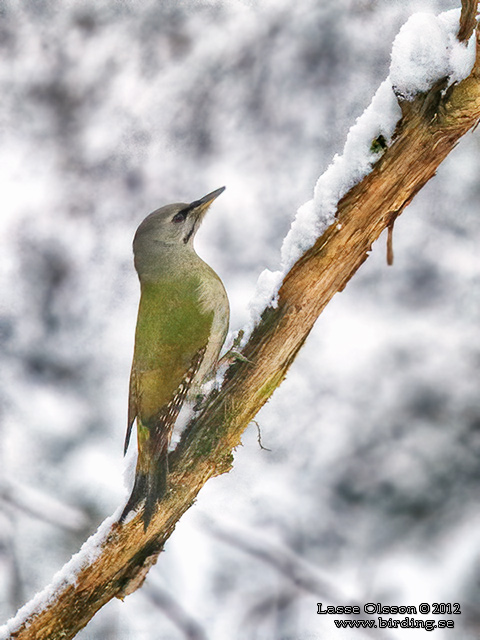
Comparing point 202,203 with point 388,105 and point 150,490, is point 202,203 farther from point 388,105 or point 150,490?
point 150,490

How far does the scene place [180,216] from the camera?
3.30 m

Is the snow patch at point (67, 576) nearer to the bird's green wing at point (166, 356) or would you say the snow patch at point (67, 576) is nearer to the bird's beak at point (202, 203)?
the bird's green wing at point (166, 356)

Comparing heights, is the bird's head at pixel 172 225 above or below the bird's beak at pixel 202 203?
below

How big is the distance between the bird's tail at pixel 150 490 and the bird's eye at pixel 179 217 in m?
1.22

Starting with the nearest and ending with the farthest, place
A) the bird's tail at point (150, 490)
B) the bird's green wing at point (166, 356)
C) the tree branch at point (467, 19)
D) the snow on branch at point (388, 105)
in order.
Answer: the tree branch at point (467, 19) → the snow on branch at point (388, 105) → the bird's tail at point (150, 490) → the bird's green wing at point (166, 356)

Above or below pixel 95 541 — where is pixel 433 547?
above

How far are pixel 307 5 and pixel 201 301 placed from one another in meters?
2.70

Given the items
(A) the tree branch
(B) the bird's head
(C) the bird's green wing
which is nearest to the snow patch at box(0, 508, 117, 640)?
(C) the bird's green wing

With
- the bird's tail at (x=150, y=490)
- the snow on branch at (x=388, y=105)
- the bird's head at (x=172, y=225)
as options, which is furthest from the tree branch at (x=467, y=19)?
the bird's tail at (x=150, y=490)

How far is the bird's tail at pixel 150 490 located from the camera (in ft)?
9.18

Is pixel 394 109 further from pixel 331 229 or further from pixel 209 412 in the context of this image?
pixel 209 412

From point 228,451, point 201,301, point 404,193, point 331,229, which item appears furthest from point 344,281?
point 228,451

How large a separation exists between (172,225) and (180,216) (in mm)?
69

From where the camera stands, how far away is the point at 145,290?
3.21 meters
